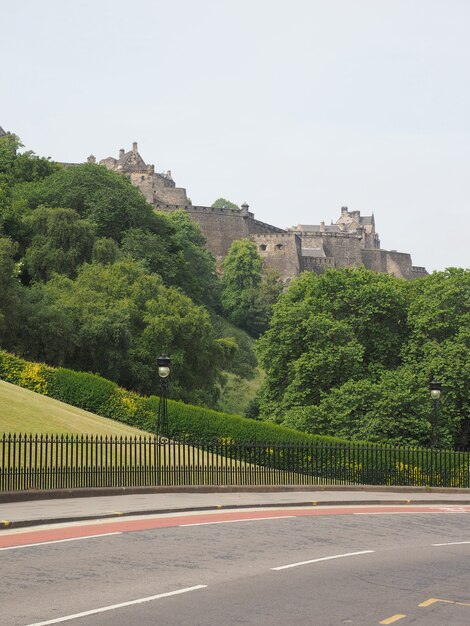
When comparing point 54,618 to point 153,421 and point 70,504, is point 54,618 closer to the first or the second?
point 70,504

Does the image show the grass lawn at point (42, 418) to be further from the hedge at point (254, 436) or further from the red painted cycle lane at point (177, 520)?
the red painted cycle lane at point (177, 520)

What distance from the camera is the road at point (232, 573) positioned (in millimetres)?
11547

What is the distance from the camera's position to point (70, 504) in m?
23.2

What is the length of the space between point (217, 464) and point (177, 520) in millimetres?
8279

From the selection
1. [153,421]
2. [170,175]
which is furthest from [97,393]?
[170,175]

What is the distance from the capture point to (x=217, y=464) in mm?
29891

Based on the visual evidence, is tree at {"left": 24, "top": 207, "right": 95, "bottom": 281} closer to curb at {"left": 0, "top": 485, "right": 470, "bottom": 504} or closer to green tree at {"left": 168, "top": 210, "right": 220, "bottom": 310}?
green tree at {"left": 168, "top": 210, "right": 220, "bottom": 310}

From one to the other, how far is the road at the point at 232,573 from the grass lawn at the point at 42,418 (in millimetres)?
10741

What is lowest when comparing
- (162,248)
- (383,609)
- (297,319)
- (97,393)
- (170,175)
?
(383,609)

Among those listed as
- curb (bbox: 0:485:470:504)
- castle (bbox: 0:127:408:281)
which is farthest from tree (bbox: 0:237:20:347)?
castle (bbox: 0:127:408:281)

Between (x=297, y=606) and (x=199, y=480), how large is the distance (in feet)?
57.6

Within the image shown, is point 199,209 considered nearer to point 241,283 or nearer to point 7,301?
point 241,283

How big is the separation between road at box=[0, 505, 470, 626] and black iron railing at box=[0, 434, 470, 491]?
3.95 m

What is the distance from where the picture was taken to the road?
37.9 feet
